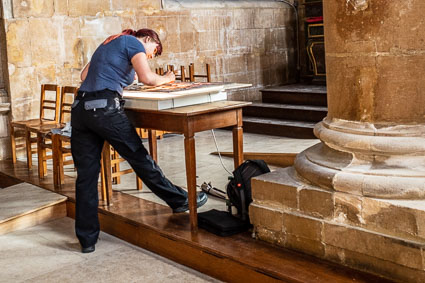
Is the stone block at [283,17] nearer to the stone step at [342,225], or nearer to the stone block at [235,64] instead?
the stone block at [235,64]

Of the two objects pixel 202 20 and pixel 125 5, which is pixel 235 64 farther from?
pixel 125 5

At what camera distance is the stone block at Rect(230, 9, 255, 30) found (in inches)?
371

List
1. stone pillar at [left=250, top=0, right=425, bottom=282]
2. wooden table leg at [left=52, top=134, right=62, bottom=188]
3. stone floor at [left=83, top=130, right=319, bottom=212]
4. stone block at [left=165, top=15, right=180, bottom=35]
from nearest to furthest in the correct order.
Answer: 1. stone pillar at [left=250, top=0, right=425, bottom=282]
2. stone floor at [left=83, top=130, right=319, bottom=212]
3. wooden table leg at [left=52, top=134, right=62, bottom=188]
4. stone block at [left=165, top=15, right=180, bottom=35]

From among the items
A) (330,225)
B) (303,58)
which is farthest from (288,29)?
(330,225)

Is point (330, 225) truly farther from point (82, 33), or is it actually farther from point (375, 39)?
point (82, 33)

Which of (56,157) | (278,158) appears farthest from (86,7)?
(278,158)

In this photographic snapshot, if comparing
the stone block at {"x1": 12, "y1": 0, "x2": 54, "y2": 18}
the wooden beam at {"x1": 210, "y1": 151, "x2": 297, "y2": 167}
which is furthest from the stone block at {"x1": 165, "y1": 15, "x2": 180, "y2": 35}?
the wooden beam at {"x1": 210, "y1": 151, "x2": 297, "y2": 167}

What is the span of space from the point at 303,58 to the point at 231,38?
1.71m

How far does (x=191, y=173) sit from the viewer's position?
390 centimetres

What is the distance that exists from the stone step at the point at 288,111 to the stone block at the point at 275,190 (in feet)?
14.1

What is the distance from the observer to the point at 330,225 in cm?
326

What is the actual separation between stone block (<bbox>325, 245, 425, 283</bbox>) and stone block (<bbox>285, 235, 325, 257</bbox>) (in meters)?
0.05

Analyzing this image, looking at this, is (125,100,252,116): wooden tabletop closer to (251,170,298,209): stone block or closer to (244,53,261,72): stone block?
(251,170,298,209): stone block

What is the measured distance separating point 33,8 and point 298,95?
150 inches
